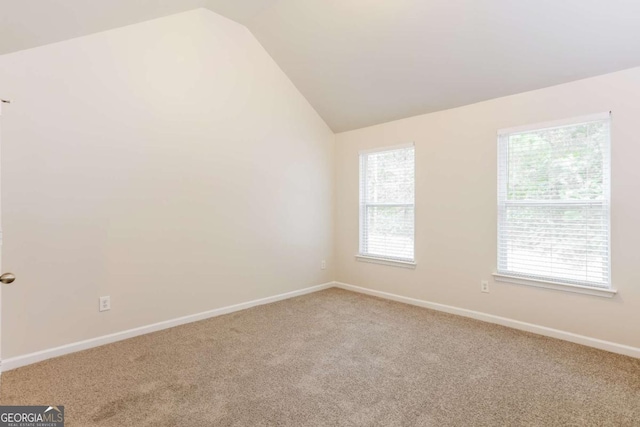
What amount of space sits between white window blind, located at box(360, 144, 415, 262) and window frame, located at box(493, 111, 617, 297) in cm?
99

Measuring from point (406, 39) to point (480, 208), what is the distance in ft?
5.91

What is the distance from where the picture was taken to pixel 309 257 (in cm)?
461

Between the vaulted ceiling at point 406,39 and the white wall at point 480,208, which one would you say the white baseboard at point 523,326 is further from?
the vaulted ceiling at point 406,39

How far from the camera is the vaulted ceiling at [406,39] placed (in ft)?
7.88

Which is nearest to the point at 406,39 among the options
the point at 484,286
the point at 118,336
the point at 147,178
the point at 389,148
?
the point at 389,148

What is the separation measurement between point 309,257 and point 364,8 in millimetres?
2945

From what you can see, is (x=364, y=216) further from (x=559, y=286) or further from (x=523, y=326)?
(x=559, y=286)

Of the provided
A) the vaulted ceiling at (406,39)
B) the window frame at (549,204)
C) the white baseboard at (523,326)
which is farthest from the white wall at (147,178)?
the window frame at (549,204)

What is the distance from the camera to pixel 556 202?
299 cm

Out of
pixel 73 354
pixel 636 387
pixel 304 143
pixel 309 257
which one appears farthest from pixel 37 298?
pixel 636 387

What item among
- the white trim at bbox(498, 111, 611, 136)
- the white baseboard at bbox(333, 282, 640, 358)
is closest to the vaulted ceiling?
the white trim at bbox(498, 111, 611, 136)

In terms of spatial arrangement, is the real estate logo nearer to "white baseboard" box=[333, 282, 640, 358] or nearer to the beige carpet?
the beige carpet

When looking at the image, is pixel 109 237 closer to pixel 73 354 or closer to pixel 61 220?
pixel 61 220

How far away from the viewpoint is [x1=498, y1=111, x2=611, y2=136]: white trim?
2.76 m
